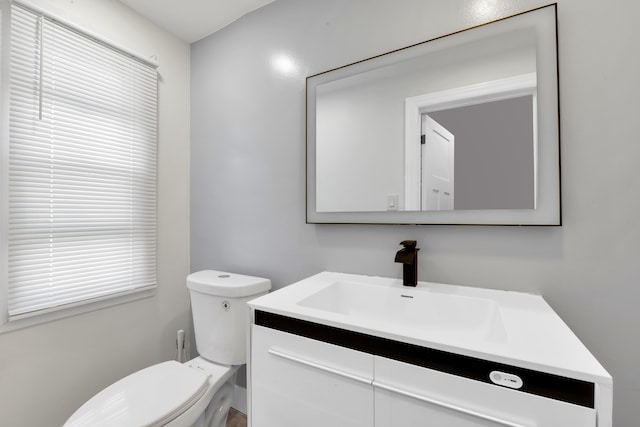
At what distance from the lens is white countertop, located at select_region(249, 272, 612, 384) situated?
60 centimetres

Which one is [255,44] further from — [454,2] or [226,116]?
[454,2]

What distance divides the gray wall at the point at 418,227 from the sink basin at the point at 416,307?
6.1 inches

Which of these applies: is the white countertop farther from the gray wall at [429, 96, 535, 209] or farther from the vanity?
the gray wall at [429, 96, 535, 209]

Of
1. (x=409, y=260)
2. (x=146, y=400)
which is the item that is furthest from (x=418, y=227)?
(x=146, y=400)

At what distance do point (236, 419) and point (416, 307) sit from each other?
134cm

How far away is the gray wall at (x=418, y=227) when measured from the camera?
36.8 inches

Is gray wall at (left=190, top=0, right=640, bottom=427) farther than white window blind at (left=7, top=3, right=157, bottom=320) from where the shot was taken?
No

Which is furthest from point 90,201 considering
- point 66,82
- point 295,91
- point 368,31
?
point 368,31

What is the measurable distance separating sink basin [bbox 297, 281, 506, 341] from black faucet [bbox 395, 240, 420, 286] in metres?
0.04

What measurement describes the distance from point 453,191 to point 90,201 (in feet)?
5.73

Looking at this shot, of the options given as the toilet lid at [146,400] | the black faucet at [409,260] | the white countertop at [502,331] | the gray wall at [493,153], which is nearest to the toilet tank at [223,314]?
the toilet lid at [146,400]

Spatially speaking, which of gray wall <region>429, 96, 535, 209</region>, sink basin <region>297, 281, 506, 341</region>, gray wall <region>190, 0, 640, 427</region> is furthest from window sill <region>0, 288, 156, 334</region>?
gray wall <region>429, 96, 535, 209</region>

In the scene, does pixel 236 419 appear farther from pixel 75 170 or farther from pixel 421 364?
pixel 75 170

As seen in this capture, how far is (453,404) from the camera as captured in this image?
681 mm
